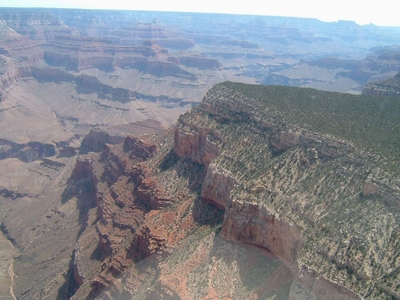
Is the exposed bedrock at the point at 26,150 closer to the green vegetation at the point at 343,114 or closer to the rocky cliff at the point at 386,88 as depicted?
the green vegetation at the point at 343,114

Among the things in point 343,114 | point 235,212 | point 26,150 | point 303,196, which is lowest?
point 26,150

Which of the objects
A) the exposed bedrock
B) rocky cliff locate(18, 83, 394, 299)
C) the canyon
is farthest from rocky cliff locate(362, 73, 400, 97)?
the exposed bedrock

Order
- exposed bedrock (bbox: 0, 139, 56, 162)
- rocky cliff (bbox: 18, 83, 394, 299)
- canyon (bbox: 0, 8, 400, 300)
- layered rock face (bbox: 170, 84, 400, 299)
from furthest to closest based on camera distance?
exposed bedrock (bbox: 0, 139, 56, 162)
canyon (bbox: 0, 8, 400, 300)
rocky cliff (bbox: 18, 83, 394, 299)
layered rock face (bbox: 170, 84, 400, 299)

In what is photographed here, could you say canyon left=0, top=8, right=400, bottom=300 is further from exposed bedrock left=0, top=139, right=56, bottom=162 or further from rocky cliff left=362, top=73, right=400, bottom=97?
exposed bedrock left=0, top=139, right=56, bottom=162

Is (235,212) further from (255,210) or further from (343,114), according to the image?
(343,114)

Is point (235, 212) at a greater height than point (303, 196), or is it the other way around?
point (303, 196)

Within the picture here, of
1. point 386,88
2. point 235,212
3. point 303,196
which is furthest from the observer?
point 386,88

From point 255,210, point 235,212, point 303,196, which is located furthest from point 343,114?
point 235,212

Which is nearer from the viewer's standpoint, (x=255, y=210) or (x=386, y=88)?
(x=255, y=210)

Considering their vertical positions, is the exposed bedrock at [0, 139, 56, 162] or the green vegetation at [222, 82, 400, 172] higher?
the green vegetation at [222, 82, 400, 172]
